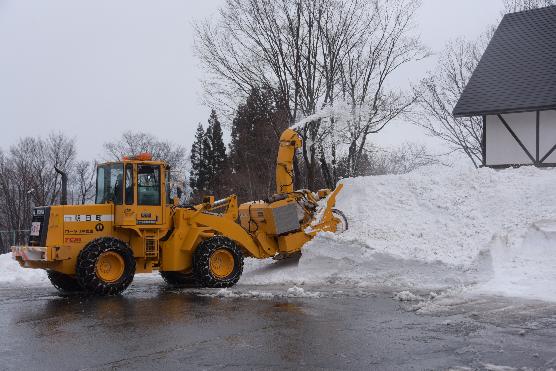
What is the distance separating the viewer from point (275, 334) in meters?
8.38

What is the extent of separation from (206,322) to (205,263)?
4.43 meters

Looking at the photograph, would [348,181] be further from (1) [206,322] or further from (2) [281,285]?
(1) [206,322]

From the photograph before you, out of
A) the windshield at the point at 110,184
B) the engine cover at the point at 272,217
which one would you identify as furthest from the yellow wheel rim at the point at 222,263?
the windshield at the point at 110,184

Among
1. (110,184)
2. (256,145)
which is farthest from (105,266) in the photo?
(256,145)

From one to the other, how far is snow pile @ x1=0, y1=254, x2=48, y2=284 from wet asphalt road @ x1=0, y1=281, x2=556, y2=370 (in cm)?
522

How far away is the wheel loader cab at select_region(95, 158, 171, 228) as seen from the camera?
1344 cm

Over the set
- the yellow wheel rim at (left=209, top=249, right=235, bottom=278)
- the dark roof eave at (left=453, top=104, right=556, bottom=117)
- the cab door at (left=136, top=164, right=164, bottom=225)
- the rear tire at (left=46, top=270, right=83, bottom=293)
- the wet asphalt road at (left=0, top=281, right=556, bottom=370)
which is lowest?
the wet asphalt road at (left=0, top=281, right=556, bottom=370)

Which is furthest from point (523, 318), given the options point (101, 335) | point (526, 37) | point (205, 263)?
point (526, 37)

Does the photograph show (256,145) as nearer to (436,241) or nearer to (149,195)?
(436,241)

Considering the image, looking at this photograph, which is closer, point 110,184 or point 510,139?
point 110,184

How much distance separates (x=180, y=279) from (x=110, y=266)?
8.35ft

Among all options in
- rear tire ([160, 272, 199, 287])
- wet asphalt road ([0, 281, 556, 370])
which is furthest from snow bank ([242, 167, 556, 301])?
wet asphalt road ([0, 281, 556, 370])

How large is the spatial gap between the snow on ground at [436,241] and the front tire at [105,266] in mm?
2112

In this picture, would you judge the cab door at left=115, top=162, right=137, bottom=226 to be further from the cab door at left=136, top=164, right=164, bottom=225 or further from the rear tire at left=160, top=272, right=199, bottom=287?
the rear tire at left=160, top=272, right=199, bottom=287
